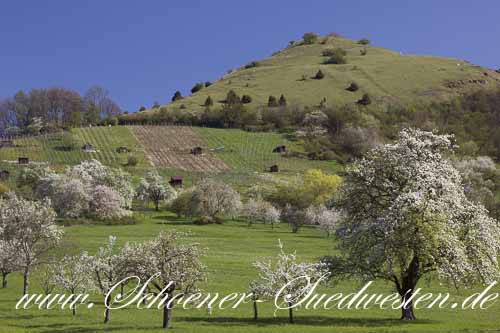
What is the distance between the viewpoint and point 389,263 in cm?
3316

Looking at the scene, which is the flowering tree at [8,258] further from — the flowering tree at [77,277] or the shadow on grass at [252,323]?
the shadow on grass at [252,323]

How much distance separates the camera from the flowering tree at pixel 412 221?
32125mm

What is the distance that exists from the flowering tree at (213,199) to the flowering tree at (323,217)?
1260 centimetres

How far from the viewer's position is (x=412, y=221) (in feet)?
106

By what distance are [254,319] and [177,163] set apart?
365 ft

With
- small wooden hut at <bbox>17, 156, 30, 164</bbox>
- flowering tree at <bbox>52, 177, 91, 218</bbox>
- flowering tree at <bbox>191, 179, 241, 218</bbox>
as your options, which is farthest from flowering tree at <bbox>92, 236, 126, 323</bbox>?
small wooden hut at <bbox>17, 156, 30, 164</bbox>

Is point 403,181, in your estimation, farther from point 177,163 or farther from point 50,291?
point 177,163

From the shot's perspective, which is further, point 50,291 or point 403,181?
point 50,291

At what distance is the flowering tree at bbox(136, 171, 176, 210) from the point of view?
111438mm


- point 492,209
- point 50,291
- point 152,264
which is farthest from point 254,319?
point 492,209

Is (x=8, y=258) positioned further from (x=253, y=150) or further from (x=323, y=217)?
(x=253, y=150)

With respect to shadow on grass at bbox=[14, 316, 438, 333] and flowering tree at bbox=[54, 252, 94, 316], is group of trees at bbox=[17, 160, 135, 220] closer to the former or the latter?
flowering tree at bbox=[54, 252, 94, 316]

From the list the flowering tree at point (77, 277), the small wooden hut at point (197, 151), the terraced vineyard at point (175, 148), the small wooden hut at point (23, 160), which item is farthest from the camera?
the small wooden hut at point (197, 151)

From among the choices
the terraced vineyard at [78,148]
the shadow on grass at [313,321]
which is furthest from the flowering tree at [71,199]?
the shadow on grass at [313,321]
